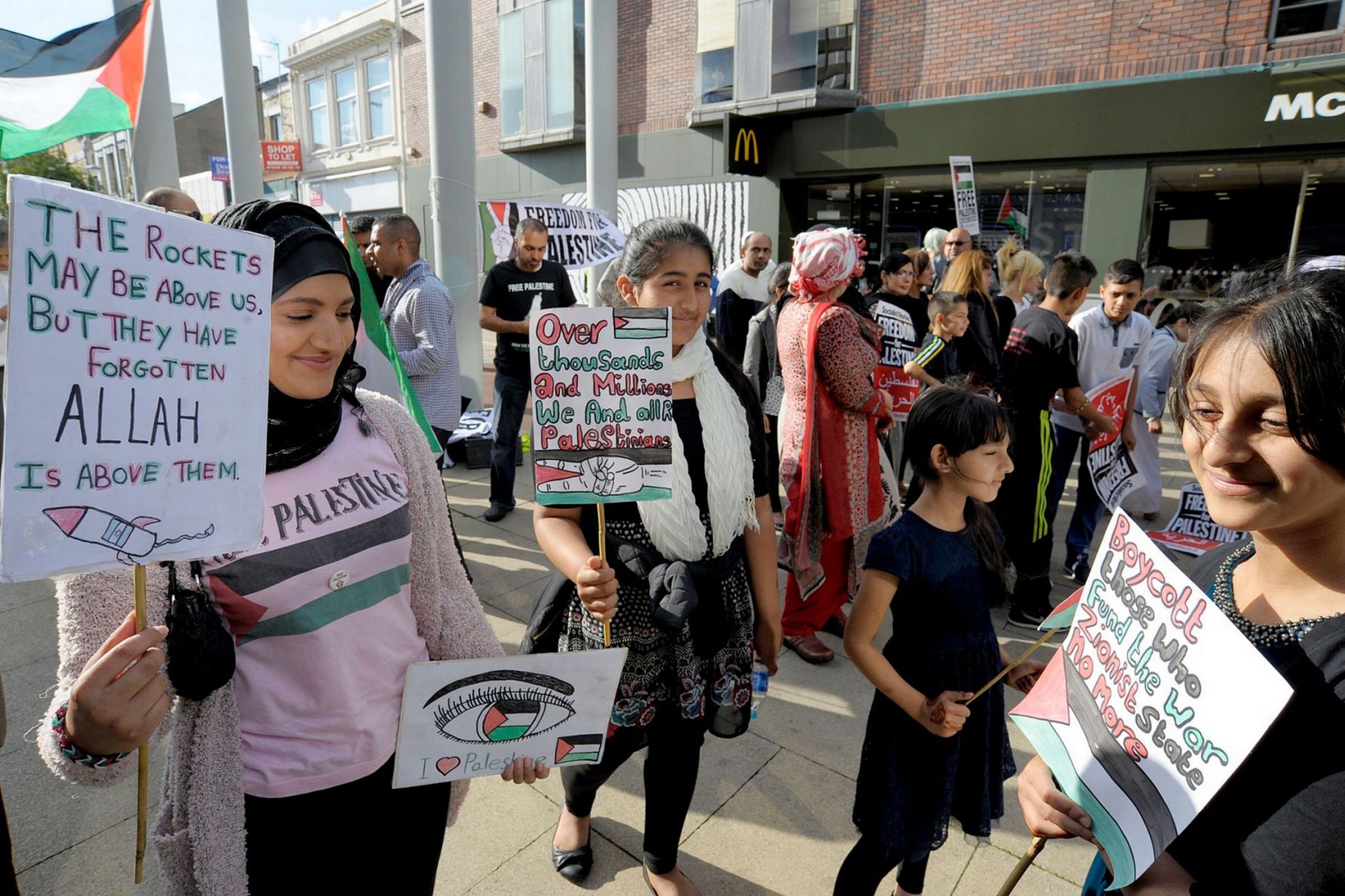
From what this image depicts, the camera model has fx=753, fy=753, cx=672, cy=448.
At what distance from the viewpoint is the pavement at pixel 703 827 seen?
2.33m

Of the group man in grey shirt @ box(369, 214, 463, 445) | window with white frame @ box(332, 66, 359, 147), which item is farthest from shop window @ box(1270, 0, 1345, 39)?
window with white frame @ box(332, 66, 359, 147)

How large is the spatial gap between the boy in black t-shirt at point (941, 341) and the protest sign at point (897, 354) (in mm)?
248

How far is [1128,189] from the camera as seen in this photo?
10.4 meters

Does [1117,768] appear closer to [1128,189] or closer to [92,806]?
[92,806]

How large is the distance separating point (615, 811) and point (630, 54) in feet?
52.3

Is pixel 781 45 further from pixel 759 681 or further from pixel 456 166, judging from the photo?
pixel 759 681

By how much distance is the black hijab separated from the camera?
137cm

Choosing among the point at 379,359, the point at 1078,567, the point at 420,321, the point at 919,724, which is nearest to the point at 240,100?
the point at 420,321

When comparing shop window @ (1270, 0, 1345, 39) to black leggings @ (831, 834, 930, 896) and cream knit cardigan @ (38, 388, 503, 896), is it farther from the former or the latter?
cream knit cardigan @ (38, 388, 503, 896)

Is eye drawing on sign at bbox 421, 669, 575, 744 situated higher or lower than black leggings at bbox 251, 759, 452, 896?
higher

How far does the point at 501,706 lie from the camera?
155 cm

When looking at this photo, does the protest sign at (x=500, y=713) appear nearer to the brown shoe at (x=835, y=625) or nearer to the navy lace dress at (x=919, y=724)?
the navy lace dress at (x=919, y=724)

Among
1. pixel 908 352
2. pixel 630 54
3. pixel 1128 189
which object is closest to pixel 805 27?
pixel 630 54

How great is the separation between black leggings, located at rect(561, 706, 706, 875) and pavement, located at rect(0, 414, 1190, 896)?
9.9 inches
